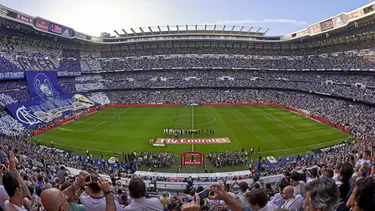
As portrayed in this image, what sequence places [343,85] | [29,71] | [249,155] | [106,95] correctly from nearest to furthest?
[249,155], [29,71], [343,85], [106,95]

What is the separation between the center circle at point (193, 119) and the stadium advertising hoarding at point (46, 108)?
21819 millimetres

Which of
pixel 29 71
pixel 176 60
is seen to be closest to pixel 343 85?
pixel 176 60

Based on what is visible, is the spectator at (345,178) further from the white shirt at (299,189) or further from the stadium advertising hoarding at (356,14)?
the stadium advertising hoarding at (356,14)

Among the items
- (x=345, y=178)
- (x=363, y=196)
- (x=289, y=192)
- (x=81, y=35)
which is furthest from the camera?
(x=81, y=35)

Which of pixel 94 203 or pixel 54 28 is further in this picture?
pixel 54 28

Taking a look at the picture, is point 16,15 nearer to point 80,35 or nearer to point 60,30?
point 60,30

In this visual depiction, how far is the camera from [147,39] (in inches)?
3123

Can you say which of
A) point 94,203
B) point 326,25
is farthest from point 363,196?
point 326,25

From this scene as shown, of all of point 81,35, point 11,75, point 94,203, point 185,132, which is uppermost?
point 81,35

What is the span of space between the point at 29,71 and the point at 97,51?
33933mm

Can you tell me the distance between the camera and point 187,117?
4588 cm

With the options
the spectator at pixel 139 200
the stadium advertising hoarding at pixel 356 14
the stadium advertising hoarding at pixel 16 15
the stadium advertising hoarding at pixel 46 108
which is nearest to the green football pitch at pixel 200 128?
the stadium advertising hoarding at pixel 46 108

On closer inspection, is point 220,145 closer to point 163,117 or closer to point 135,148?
point 135,148

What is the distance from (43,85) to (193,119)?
33126mm
